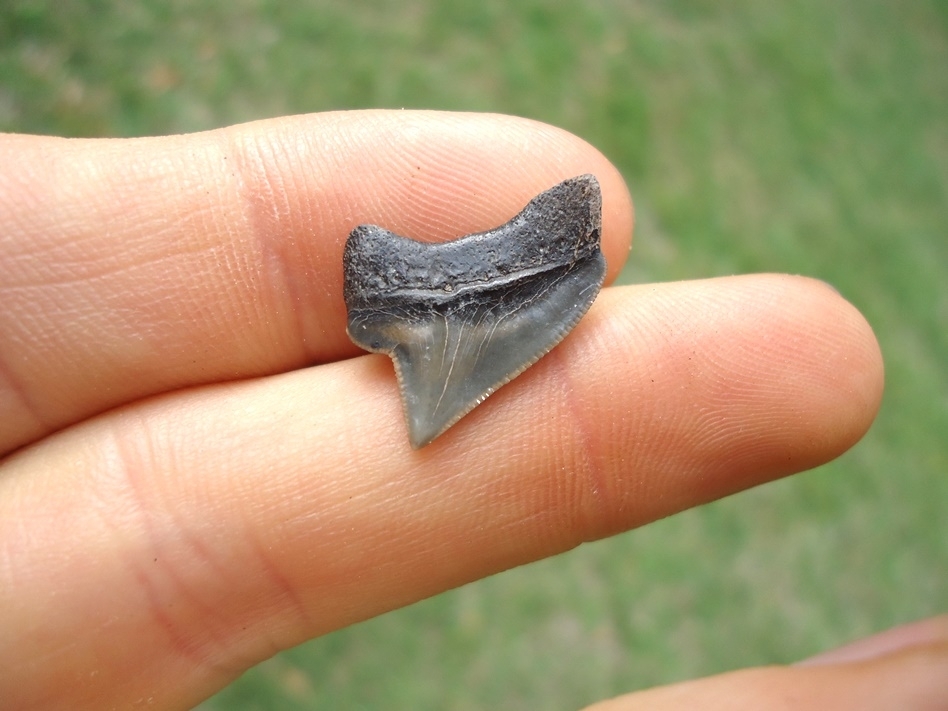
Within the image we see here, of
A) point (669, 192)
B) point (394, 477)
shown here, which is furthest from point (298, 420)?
point (669, 192)

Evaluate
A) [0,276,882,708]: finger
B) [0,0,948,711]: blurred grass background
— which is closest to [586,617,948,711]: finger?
[0,276,882,708]: finger

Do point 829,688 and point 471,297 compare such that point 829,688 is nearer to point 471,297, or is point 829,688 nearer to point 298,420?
point 471,297

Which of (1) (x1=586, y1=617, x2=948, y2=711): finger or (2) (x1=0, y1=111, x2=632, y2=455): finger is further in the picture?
(2) (x1=0, y1=111, x2=632, y2=455): finger

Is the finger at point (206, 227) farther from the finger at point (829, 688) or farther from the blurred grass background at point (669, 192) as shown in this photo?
the blurred grass background at point (669, 192)

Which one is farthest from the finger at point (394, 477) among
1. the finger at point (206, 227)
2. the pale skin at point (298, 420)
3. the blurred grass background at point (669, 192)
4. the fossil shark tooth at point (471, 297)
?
the blurred grass background at point (669, 192)

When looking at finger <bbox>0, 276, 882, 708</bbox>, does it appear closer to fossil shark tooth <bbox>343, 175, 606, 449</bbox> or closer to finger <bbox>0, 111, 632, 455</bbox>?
fossil shark tooth <bbox>343, 175, 606, 449</bbox>

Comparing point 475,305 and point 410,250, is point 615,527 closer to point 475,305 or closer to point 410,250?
point 475,305

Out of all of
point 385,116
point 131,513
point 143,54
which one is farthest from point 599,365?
point 143,54

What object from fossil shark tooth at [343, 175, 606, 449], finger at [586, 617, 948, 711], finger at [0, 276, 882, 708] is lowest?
finger at [586, 617, 948, 711]

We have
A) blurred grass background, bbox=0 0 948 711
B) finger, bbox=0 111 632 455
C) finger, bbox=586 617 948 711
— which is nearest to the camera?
finger, bbox=586 617 948 711
